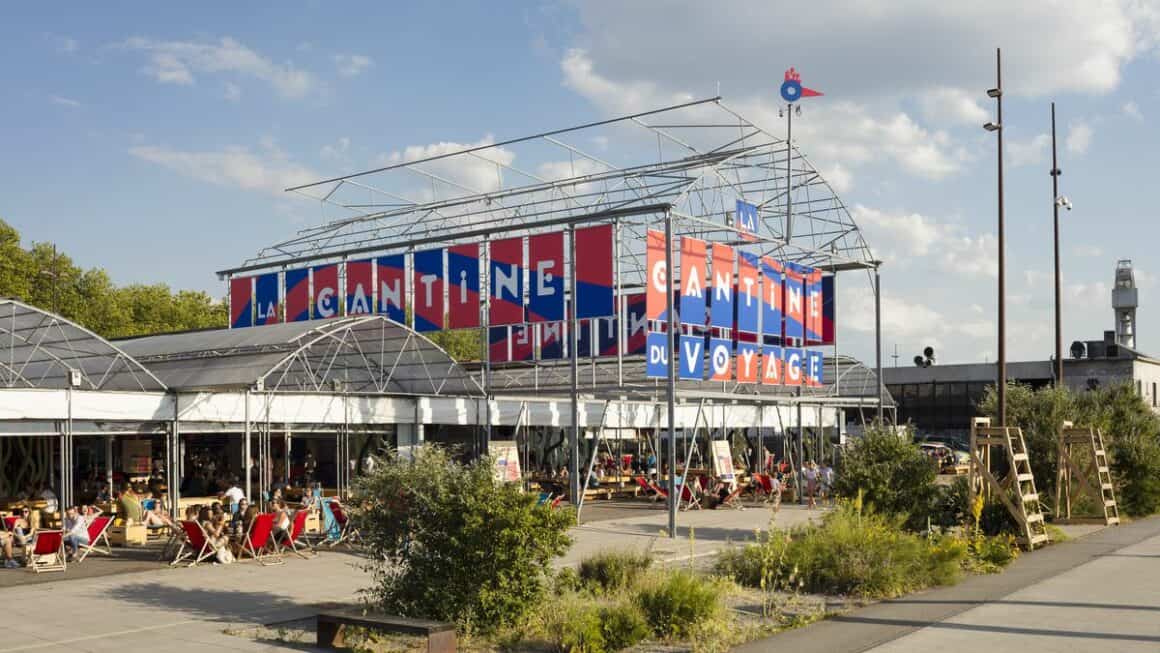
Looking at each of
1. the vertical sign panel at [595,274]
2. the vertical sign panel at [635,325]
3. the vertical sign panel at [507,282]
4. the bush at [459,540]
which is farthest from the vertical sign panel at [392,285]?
the bush at [459,540]

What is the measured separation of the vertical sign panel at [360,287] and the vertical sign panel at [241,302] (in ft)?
13.8

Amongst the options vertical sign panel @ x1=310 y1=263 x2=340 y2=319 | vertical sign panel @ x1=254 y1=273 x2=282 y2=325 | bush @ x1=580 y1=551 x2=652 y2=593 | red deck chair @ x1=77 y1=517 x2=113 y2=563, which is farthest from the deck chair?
bush @ x1=580 y1=551 x2=652 y2=593

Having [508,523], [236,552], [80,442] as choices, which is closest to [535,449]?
[80,442]

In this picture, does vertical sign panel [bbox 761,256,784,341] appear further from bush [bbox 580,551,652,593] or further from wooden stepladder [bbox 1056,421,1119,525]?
bush [bbox 580,551,652,593]

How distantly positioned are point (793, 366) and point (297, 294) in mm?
14553

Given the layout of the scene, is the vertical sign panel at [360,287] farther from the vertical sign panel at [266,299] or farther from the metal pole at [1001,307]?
the metal pole at [1001,307]

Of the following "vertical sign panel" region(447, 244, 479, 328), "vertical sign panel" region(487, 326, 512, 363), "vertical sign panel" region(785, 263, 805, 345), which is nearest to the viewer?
"vertical sign panel" region(447, 244, 479, 328)

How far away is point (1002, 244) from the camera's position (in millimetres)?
22422

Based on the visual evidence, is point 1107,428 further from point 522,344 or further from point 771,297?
point 522,344

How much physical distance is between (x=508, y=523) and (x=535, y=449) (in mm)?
26355

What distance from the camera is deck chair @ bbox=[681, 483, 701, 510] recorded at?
2756 centimetres

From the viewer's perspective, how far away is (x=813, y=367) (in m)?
29.4

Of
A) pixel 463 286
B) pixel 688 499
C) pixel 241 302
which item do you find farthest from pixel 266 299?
pixel 688 499

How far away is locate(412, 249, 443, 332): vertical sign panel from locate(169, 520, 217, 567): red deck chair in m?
12.5
